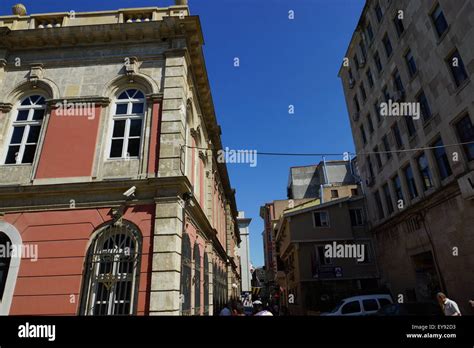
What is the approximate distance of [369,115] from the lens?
2342 centimetres

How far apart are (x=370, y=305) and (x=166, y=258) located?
36.0ft

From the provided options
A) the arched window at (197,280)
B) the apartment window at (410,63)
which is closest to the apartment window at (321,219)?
the apartment window at (410,63)

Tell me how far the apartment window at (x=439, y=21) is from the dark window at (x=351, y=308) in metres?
14.4

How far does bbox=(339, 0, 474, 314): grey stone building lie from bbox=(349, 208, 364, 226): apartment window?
1528 mm

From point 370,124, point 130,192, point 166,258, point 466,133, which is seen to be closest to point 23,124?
point 130,192

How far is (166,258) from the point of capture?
27.4 feet

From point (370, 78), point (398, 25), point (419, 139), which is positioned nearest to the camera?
point (419, 139)

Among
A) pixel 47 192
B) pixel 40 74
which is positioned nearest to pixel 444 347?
pixel 47 192

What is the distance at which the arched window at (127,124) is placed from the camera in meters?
10.2

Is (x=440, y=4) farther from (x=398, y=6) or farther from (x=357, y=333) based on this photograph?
(x=357, y=333)

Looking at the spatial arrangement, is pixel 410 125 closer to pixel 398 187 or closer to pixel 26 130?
pixel 398 187

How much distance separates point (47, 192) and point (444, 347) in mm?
10703

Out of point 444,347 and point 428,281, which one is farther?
point 428,281

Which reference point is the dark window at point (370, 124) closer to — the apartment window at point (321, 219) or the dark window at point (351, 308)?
the apartment window at point (321, 219)
